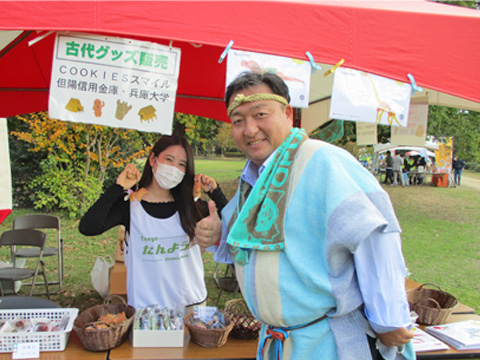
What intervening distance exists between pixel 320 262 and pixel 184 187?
162 centimetres

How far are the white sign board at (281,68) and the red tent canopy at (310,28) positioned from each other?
0.13ft

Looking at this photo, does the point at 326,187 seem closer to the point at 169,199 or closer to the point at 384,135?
the point at 169,199

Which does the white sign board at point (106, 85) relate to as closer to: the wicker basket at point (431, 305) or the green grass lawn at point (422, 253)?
the wicker basket at point (431, 305)

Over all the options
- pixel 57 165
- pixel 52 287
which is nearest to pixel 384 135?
pixel 57 165

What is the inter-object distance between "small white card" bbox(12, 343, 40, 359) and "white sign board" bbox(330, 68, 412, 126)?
209 cm

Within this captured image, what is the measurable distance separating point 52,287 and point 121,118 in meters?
4.26

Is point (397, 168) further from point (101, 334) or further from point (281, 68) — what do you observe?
point (101, 334)

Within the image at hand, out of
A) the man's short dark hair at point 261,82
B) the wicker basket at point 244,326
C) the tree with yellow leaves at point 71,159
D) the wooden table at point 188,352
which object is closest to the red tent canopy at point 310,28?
the man's short dark hair at point 261,82

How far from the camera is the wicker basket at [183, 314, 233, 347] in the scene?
2.08 meters

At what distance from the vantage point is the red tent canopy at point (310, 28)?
1.93 metres

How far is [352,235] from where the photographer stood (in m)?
1.16

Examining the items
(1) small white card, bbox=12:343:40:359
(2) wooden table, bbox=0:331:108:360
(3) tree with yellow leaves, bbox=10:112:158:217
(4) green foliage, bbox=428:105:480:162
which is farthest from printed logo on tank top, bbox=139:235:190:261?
(4) green foliage, bbox=428:105:480:162

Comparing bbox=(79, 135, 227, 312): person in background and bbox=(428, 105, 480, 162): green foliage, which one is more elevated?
bbox=(428, 105, 480, 162): green foliage

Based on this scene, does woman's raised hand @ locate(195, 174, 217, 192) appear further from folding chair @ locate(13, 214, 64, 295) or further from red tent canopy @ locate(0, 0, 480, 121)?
folding chair @ locate(13, 214, 64, 295)
